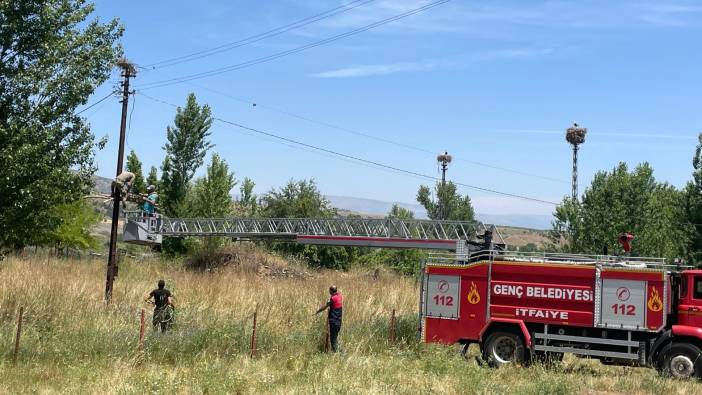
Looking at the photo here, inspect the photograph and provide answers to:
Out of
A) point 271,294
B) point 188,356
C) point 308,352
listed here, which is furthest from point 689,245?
point 188,356

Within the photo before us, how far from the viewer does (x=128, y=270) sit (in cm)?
3412

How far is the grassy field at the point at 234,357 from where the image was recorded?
39.8 feet

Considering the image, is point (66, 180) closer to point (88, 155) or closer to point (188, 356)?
point (88, 155)

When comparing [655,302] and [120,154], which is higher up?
[120,154]

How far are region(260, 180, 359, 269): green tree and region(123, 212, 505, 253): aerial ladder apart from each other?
22.1 feet

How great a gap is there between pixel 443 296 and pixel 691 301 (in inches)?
214

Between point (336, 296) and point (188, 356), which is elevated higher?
point (336, 296)

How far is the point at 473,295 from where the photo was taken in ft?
55.0

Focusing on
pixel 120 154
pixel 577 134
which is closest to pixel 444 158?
pixel 577 134

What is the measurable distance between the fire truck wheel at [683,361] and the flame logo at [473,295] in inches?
165

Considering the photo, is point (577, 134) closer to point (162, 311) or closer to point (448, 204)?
point (448, 204)

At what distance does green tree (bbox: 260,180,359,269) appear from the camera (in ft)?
172

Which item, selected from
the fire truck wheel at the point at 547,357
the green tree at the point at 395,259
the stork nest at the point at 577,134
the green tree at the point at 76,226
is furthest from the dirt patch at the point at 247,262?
the stork nest at the point at 577,134

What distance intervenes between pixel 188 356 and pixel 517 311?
745cm
